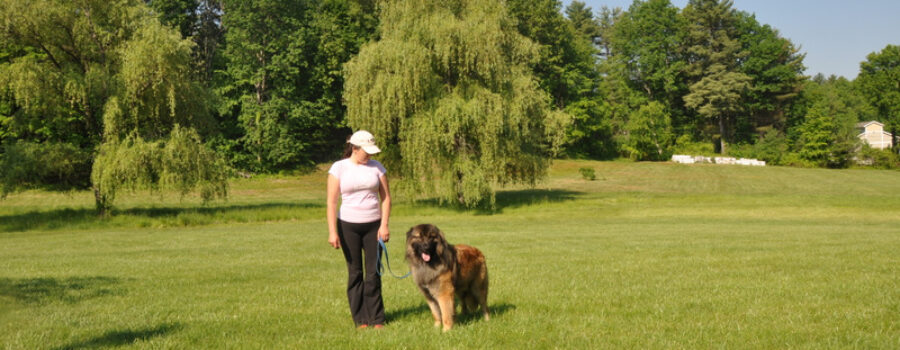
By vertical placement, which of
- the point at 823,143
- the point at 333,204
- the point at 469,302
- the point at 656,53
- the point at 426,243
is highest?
the point at 656,53

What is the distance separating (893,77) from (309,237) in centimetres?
8715

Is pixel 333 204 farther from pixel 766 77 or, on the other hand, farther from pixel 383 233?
pixel 766 77

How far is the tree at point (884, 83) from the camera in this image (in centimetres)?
7731

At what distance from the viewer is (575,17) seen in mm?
104625

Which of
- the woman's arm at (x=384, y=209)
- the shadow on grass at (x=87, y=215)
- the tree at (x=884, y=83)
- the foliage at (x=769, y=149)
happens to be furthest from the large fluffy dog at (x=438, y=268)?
the tree at (x=884, y=83)

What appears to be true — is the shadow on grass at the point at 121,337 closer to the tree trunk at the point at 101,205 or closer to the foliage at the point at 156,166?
the foliage at the point at 156,166

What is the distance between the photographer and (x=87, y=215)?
29.5m

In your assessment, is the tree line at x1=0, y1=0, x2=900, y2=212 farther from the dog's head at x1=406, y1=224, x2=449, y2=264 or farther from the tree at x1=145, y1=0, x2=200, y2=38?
the dog's head at x1=406, y1=224, x2=449, y2=264

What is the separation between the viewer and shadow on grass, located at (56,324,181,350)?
6.10 m

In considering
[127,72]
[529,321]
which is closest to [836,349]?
[529,321]

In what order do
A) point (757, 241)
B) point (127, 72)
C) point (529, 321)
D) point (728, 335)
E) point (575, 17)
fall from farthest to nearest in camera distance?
point (575, 17) < point (127, 72) < point (757, 241) < point (529, 321) < point (728, 335)

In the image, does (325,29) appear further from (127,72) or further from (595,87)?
(595,87)

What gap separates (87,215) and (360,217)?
92.2 feet

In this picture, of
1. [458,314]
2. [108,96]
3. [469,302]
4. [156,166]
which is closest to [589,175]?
[156,166]
